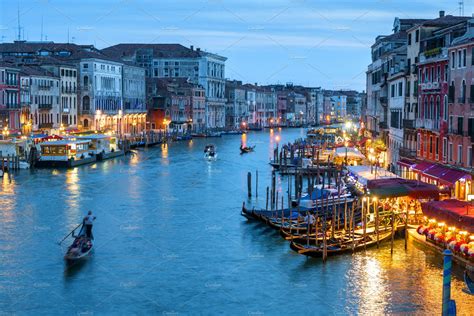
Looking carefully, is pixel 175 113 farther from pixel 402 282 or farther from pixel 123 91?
pixel 402 282

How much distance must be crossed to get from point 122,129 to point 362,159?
23910mm

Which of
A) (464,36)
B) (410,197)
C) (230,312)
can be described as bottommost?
(230,312)

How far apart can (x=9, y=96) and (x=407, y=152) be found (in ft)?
57.7

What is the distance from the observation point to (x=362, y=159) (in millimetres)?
27125

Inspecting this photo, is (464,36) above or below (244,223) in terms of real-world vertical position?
above

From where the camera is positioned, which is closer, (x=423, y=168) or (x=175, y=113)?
(x=423, y=168)

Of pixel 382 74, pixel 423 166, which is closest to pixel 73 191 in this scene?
pixel 423 166

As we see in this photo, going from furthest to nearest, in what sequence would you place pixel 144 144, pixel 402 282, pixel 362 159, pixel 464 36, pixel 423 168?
1. pixel 144 144
2. pixel 362 159
3. pixel 423 168
4. pixel 464 36
5. pixel 402 282

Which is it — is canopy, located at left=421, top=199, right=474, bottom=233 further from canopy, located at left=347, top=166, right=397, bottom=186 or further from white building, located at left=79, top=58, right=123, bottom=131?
white building, located at left=79, top=58, right=123, bottom=131

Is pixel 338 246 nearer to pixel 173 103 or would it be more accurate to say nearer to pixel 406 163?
pixel 406 163

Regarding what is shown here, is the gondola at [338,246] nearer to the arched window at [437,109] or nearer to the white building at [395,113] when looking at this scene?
the arched window at [437,109]

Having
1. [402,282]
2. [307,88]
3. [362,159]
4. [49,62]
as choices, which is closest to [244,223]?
[402,282]

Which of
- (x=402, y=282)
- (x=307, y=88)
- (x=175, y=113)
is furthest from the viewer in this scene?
(x=307, y=88)

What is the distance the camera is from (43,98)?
1444 inches
